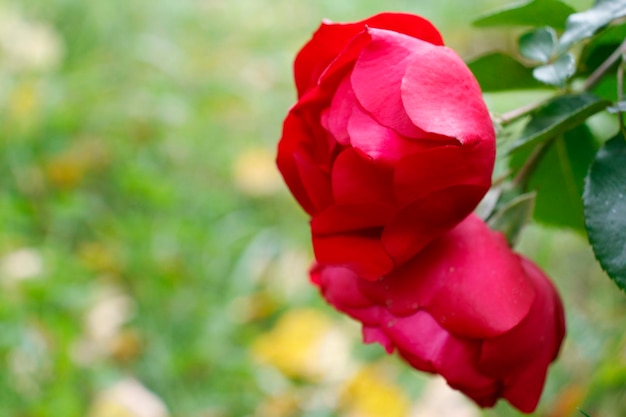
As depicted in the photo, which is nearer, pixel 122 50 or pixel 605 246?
pixel 605 246

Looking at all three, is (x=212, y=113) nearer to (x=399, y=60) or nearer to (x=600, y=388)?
(x=600, y=388)

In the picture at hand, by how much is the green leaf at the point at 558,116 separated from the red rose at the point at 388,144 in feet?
0.10

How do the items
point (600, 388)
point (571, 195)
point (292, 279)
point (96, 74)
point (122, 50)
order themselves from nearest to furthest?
1. point (571, 195)
2. point (600, 388)
3. point (292, 279)
4. point (96, 74)
5. point (122, 50)

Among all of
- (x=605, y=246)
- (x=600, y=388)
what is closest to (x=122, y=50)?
(x=600, y=388)

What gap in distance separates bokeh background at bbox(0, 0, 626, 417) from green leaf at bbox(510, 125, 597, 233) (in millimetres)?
253

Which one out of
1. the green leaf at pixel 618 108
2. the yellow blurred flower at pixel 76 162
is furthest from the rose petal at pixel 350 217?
the yellow blurred flower at pixel 76 162

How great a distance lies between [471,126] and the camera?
0.31 metres

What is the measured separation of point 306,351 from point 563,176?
0.70 m

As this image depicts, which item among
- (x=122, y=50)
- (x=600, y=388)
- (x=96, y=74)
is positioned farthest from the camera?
(x=122, y=50)

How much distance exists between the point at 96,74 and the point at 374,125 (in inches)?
56.3

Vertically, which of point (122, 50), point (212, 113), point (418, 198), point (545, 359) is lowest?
point (212, 113)

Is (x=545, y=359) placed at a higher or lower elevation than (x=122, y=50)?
higher

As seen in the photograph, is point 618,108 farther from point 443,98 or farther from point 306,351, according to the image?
point 306,351

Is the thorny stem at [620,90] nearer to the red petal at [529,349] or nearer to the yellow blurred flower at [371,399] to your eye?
the red petal at [529,349]
